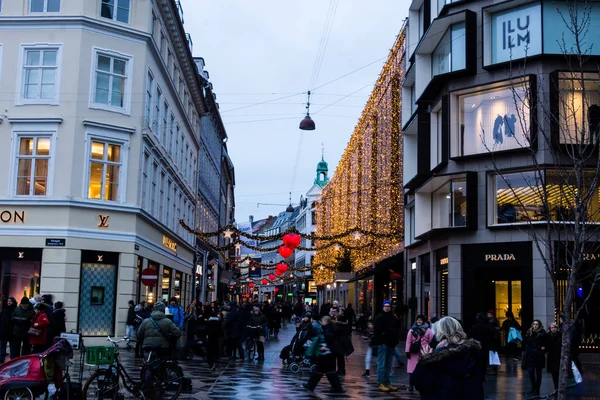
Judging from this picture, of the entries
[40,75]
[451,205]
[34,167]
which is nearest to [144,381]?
[34,167]

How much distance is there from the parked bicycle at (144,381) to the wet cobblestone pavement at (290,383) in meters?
1.15

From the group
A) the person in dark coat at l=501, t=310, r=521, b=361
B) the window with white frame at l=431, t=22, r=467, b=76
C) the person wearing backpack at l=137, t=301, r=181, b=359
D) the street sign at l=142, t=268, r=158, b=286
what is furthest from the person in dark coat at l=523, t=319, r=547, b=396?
the window with white frame at l=431, t=22, r=467, b=76

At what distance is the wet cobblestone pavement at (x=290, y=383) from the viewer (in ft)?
52.4

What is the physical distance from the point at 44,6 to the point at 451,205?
16869 mm

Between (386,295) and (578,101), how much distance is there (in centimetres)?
2388

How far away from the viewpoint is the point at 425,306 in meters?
35.7

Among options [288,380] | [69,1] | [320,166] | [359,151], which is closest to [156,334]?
[288,380]

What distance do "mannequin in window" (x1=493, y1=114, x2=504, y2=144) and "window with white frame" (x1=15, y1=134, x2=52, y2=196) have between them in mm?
15894

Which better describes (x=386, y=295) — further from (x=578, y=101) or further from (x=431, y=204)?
(x=578, y=101)

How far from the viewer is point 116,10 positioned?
95.6ft

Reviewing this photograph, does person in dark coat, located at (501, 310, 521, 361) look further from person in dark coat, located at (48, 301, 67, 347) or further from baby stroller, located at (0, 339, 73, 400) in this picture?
baby stroller, located at (0, 339, 73, 400)

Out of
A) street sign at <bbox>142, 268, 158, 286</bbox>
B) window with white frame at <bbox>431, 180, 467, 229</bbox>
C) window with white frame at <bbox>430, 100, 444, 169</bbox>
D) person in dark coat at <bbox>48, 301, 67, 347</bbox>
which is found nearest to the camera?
person in dark coat at <bbox>48, 301, 67, 347</bbox>

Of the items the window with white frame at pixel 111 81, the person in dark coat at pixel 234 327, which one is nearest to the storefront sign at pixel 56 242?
the window with white frame at pixel 111 81

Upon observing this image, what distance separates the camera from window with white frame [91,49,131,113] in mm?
28188
